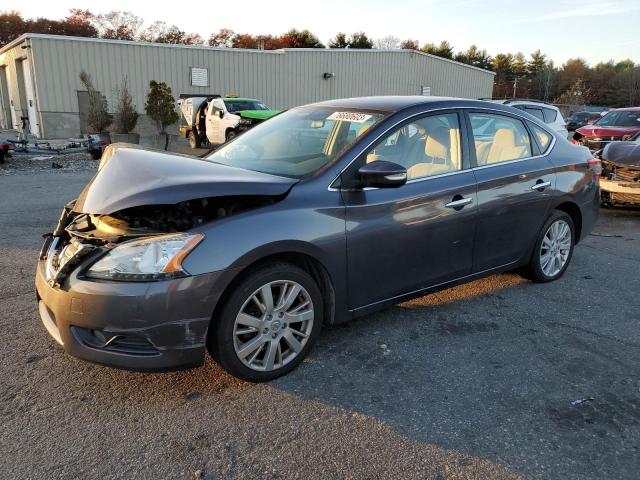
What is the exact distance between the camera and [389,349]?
3496mm

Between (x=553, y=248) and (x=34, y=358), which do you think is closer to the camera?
(x=34, y=358)

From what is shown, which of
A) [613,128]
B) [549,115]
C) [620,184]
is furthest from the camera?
[613,128]

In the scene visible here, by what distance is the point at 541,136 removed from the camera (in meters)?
4.68

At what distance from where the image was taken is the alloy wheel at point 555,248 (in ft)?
15.5

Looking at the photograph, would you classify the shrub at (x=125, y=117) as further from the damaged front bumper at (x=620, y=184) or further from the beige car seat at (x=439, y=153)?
the beige car seat at (x=439, y=153)

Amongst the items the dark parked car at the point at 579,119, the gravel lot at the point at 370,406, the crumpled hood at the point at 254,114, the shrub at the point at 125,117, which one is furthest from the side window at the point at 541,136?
the dark parked car at the point at 579,119

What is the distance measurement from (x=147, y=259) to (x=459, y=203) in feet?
7.29

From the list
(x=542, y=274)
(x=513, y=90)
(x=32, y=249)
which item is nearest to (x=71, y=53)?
(x=32, y=249)

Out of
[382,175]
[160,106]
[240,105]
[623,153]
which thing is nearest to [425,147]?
[382,175]

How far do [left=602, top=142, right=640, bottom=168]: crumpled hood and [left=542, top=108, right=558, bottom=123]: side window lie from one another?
3.93 meters

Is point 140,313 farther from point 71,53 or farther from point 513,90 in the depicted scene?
point 513,90

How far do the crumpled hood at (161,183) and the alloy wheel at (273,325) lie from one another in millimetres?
584

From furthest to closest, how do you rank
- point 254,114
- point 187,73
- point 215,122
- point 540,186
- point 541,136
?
point 187,73 < point 215,122 < point 254,114 < point 541,136 < point 540,186

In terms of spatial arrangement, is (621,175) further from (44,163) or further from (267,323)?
(44,163)
